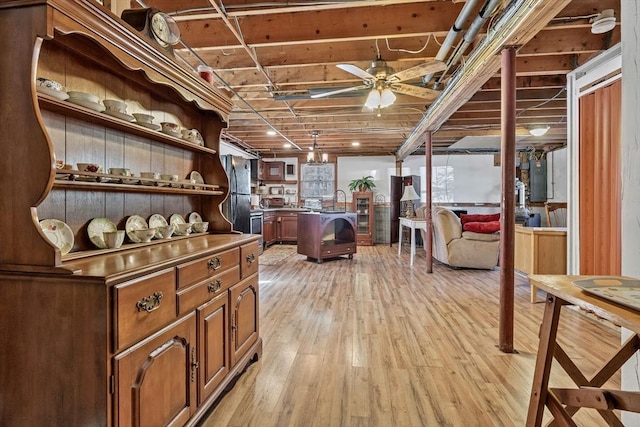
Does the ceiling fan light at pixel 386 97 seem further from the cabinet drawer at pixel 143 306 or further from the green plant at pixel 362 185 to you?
the green plant at pixel 362 185

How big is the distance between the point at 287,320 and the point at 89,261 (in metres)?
2.11

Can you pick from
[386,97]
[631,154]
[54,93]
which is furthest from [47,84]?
[386,97]

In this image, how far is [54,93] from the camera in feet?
4.41

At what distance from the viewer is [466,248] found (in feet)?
17.8

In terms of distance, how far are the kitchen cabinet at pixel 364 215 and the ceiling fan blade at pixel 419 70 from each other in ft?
15.9

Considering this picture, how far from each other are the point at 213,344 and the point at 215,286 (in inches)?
12.0

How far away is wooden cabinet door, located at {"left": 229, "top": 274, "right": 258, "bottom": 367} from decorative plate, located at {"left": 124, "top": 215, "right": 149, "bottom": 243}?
23.9 inches

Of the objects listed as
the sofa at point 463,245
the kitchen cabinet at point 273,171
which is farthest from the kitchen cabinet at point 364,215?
the sofa at point 463,245

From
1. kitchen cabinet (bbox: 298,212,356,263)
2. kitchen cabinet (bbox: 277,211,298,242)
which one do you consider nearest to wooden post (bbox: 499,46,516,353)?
kitchen cabinet (bbox: 298,212,356,263)

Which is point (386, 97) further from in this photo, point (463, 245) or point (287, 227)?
point (287, 227)

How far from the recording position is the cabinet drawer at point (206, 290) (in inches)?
58.3

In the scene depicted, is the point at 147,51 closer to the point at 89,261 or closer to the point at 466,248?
the point at 89,261

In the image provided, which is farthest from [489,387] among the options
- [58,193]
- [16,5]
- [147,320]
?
[16,5]

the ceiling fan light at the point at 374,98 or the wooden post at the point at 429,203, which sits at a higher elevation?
the ceiling fan light at the point at 374,98
